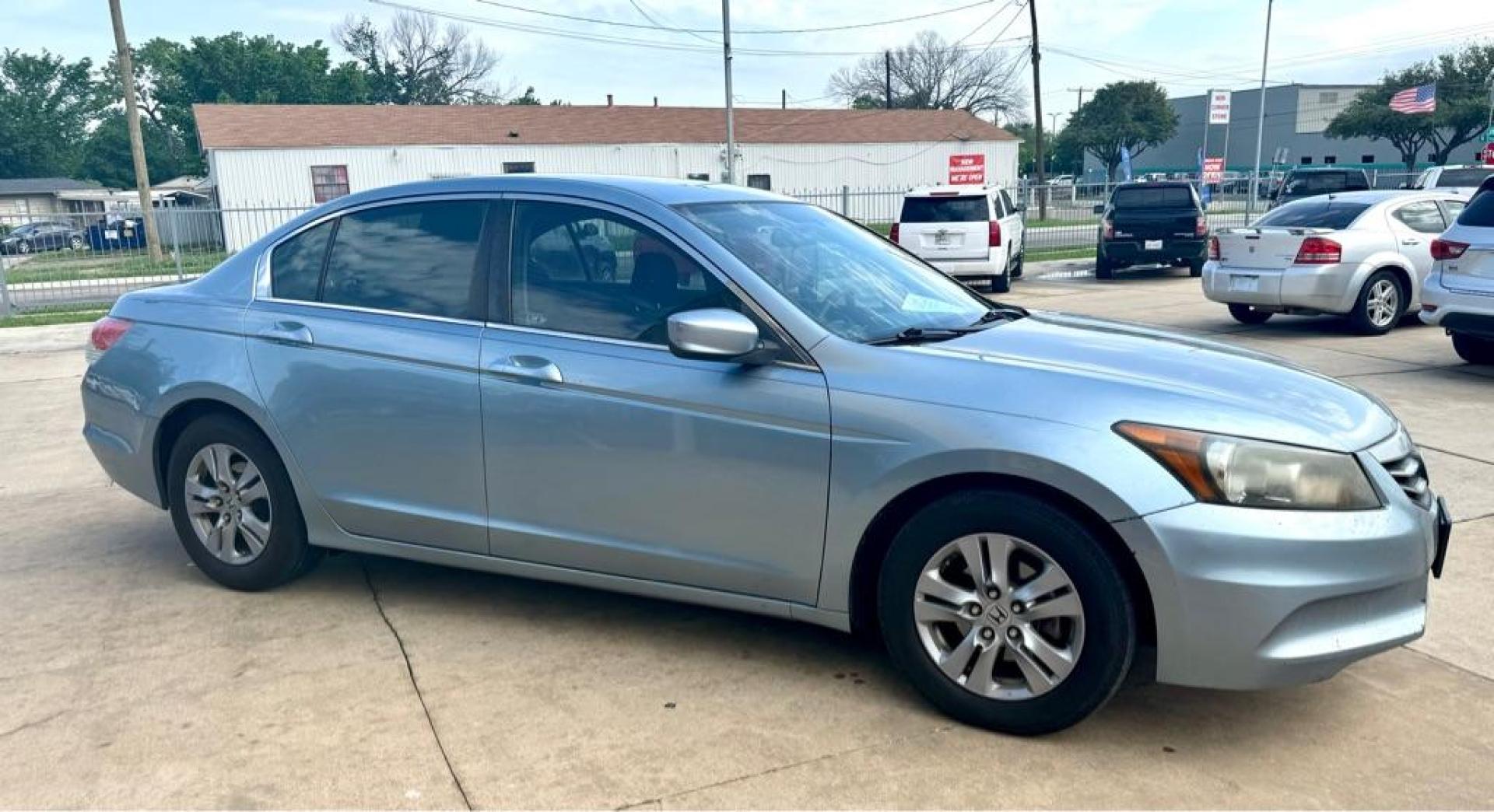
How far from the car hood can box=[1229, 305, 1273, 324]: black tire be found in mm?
9476

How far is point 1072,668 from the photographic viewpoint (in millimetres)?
3143

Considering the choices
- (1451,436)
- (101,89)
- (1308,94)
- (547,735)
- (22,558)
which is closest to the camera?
(547,735)

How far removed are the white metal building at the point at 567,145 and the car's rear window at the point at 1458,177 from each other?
1476cm

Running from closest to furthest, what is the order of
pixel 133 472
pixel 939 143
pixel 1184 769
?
1. pixel 1184 769
2. pixel 133 472
3. pixel 939 143

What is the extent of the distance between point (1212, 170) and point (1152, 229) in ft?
31.0

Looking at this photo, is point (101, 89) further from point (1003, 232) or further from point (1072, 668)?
point (1072, 668)

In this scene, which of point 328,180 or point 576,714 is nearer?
point 576,714

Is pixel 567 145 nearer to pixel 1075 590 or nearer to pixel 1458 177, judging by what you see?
pixel 1458 177

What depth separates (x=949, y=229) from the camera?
647 inches

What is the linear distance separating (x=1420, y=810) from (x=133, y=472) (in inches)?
189

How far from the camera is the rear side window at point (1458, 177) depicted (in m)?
22.4

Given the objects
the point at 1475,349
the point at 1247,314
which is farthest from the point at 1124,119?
the point at 1475,349

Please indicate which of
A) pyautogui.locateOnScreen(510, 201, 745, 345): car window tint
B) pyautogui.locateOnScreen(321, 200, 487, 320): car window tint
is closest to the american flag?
pyautogui.locateOnScreen(510, 201, 745, 345): car window tint

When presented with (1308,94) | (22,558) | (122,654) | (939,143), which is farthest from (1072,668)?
(1308,94)
